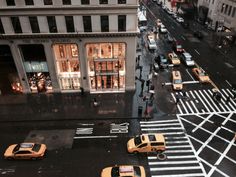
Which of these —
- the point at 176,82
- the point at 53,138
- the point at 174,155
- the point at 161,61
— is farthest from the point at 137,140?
the point at 161,61

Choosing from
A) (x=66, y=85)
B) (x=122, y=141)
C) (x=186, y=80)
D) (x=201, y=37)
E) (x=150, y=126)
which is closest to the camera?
(x=122, y=141)

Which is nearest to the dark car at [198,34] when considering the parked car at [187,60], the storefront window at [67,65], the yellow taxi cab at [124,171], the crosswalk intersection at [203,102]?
the parked car at [187,60]

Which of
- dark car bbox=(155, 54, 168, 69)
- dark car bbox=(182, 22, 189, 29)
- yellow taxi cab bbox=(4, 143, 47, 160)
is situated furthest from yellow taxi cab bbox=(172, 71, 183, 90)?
dark car bbox=(182, 22, 189, 29)

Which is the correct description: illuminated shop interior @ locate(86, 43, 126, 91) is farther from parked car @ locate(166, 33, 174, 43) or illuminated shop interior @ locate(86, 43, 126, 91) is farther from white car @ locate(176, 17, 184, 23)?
white car @ locate(176, 17, 184, 23)

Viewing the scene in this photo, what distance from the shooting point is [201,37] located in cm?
6375

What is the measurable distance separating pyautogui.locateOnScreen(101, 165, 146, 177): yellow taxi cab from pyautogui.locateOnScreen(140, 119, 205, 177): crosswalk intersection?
213 cm

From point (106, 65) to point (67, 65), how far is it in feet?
21.8

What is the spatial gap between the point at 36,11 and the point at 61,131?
17965mm

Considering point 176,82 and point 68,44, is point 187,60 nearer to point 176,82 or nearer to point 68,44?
point 176,82

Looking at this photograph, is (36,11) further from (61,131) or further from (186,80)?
(186,80)

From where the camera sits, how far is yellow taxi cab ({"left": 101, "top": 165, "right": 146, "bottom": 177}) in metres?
24.7

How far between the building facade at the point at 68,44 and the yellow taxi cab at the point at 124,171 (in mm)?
17990

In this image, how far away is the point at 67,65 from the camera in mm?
39125

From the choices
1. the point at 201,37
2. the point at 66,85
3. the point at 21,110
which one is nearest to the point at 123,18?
the point at 66,85
